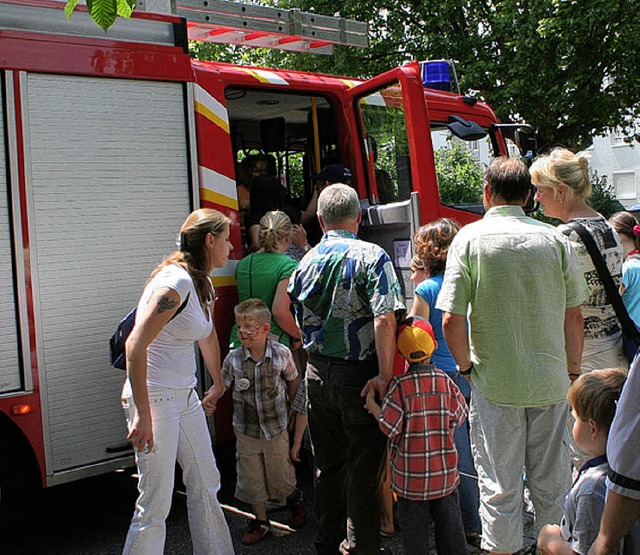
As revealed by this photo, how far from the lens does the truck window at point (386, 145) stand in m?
5.22

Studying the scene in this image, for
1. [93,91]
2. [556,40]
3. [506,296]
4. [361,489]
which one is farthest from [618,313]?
[556,40]

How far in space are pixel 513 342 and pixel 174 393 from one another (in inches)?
60.1

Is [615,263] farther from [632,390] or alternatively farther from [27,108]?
[27,108]

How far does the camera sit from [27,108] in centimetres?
396

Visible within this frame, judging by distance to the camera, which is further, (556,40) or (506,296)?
(556,40)

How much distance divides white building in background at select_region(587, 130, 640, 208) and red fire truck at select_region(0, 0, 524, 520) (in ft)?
94.4

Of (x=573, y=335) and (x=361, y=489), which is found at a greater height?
(x=573, y=335)

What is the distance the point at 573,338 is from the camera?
Answer: 132 inches

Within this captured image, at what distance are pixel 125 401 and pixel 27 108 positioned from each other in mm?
1656

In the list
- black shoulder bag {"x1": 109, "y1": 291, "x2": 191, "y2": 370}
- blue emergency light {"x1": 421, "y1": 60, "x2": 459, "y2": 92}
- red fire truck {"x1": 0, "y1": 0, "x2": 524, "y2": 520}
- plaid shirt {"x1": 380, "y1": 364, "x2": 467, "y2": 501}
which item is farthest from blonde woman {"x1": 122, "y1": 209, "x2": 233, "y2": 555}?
blue emergency light {"x1": 421, "y1": 60, "x2": 459, "y2": 92}

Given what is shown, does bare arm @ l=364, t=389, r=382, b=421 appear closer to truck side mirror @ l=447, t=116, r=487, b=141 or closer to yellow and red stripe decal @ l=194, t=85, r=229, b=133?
yellow and red stripe decal @ l=194, t=85, r=229, b=133

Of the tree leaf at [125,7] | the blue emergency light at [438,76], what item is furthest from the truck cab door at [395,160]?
the tree leaf at [125,7]

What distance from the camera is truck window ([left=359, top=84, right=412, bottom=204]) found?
5223 mm

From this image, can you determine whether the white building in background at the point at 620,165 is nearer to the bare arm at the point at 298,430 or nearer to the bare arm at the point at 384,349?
the bare arm at the point at 298,430
